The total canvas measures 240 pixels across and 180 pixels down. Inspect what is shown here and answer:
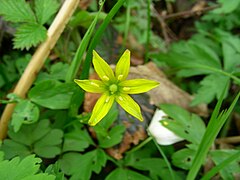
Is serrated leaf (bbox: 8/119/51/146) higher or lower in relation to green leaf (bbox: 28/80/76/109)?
lower

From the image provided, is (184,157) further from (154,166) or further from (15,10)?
(15,10)

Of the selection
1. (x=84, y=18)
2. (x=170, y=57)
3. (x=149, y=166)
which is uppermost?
(x=84, y=18)

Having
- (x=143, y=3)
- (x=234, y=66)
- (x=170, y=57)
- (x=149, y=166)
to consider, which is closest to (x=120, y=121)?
(x=149, y=166)

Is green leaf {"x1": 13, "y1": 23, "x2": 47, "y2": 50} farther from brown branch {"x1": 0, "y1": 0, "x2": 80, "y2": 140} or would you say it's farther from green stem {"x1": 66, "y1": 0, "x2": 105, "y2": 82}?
green stem {"x1": 66, "y1": 0, "x2": 105, "y2": 82}

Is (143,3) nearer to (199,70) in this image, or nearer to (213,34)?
(213,34)

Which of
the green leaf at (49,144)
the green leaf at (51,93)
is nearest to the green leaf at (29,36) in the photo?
the green leaf at (51,93)

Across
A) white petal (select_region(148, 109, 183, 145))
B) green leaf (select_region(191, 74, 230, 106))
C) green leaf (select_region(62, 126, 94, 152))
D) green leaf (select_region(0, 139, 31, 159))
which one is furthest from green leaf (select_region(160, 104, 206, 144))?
green leaf (select_region(0, 139, 31, 159))
